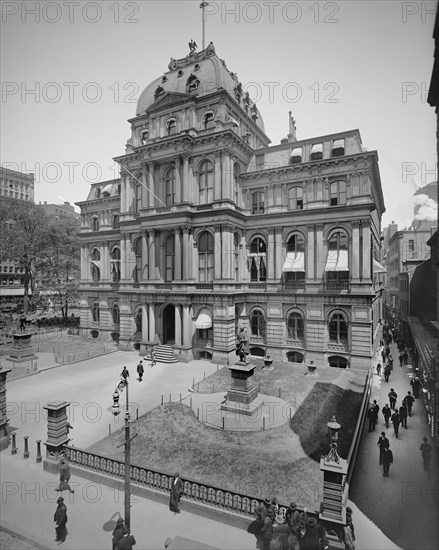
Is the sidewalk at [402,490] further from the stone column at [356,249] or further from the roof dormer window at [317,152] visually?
the roof dormer window at [317,152]

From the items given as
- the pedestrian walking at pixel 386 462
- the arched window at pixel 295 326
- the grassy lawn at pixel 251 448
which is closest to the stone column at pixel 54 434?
the grassy lawn at pixel 251 448

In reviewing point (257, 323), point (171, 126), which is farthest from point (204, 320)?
point (171, 126)

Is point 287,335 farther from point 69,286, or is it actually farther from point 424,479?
point 69,286

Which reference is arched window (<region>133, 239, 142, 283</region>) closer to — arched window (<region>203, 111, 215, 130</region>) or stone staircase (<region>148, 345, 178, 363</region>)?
stone staircase (<region>148, 345, 178, 363</region>)

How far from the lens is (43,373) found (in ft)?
87.4

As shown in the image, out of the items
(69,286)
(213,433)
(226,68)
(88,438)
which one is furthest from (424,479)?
(69,286)

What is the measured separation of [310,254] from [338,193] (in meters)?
5.84

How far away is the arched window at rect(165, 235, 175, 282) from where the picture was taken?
3372cm

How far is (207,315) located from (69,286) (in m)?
29.4

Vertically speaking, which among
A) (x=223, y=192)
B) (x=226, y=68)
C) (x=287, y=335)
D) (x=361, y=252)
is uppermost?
(x=226, y=68)

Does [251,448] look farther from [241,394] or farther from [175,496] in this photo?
[175,496]

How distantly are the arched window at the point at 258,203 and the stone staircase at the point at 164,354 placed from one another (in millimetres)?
16027

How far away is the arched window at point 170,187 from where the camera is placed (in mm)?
33500

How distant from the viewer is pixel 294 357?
3081cm
